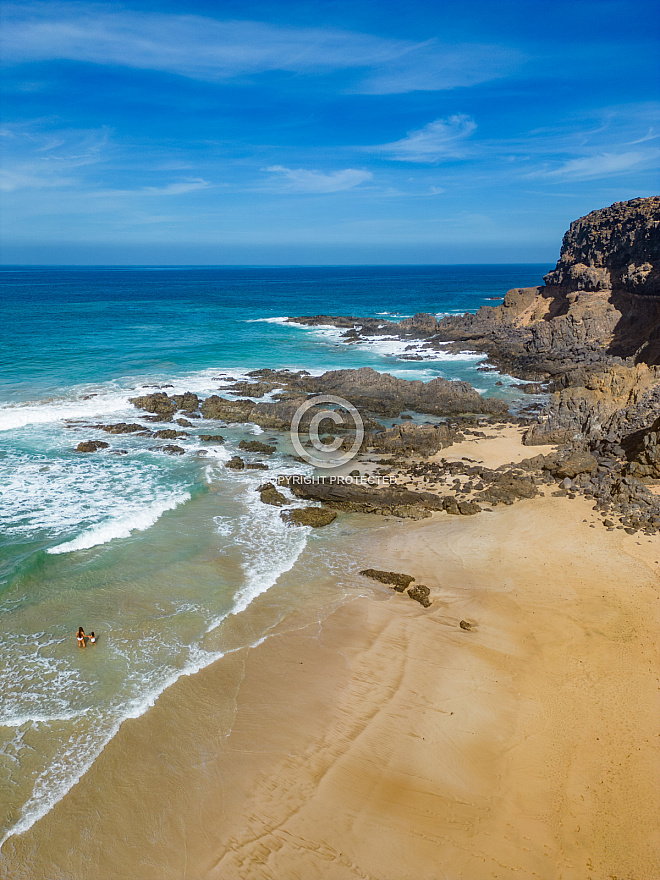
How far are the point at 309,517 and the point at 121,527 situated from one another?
5504 millimetres

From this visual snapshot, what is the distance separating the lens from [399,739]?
28.6ft

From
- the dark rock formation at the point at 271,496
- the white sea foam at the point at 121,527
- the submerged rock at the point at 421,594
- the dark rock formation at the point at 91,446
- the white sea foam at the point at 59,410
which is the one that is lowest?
the submerged rock at the point at 421,594

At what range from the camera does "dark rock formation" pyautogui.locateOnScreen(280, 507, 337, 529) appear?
53.0ft

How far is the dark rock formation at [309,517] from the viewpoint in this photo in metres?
16.1

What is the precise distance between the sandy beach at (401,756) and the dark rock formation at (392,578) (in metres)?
0.33

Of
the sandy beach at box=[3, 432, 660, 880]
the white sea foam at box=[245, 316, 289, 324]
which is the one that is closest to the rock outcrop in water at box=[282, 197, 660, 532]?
the white sea foam at box=[245, 316, 289, 324]

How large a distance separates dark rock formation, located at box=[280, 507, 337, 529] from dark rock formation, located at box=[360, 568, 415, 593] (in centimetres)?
307

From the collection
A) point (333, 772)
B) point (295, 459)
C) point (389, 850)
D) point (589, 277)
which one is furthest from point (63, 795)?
point (589, 277)

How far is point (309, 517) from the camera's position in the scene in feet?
53.5

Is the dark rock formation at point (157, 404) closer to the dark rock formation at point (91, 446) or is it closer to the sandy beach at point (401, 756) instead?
the dark rock formation at point (91, 446)

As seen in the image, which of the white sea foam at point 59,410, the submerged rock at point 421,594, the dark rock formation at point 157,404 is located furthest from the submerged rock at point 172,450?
the submerged rock at point 421,594

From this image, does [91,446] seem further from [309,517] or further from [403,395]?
[403,395]

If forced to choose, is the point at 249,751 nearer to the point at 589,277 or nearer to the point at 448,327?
the point at 589,277

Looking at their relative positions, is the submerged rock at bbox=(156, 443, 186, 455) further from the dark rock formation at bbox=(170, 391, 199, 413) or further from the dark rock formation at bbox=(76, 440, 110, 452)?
the dark rock formation at bbox=(170, 391, 199, 413)
